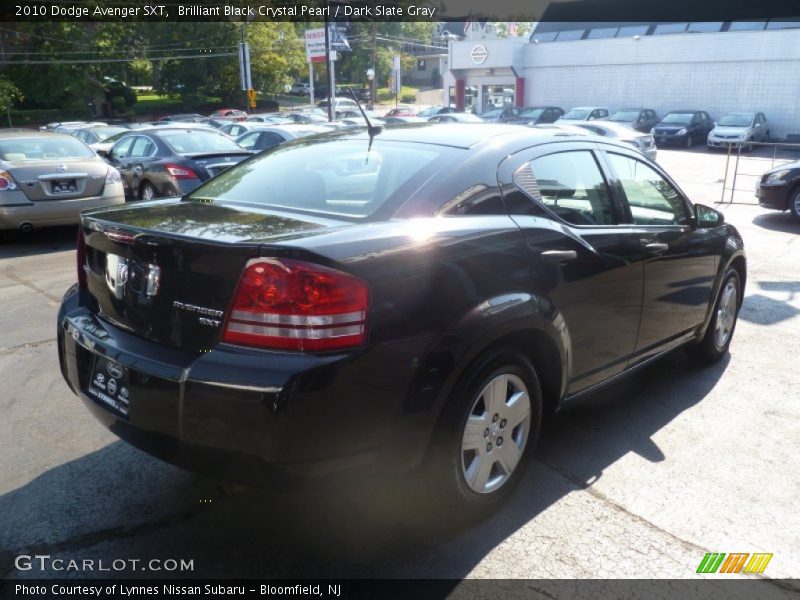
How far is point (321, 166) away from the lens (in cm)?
356

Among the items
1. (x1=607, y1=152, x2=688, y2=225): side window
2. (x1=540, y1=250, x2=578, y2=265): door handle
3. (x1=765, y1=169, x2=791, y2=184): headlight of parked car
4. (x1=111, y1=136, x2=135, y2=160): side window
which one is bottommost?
(x1=765, y1=169, x2=791, y2=184): headlight of parked car

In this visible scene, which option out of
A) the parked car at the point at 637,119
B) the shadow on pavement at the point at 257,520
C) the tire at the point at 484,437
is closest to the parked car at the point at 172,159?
the shadow on pavement at the point at 257,520

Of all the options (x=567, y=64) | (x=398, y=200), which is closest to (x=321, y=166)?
(x=398, y=200)

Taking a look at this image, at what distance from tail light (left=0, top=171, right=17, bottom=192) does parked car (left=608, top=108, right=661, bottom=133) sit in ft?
89.5

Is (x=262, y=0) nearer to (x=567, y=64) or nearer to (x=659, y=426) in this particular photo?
(x=567, y=64)

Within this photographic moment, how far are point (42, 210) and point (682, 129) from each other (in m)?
27.6

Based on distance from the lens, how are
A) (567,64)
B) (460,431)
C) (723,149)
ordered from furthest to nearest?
(567,64)
(723,149)
(460,431)

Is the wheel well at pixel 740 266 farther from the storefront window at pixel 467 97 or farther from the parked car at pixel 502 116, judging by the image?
the storefront window at pixel 467 97

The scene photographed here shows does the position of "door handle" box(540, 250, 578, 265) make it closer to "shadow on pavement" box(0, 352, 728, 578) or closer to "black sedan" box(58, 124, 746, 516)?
"black sedan" box(58, 124, 746, 516)

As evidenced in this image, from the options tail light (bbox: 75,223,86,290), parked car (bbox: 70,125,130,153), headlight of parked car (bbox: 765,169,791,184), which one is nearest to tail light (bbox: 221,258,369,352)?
tail light (bbox: 75,223,86,290)

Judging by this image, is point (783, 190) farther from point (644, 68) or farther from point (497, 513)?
point (644, 68)

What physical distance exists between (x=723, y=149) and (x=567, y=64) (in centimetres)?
1533

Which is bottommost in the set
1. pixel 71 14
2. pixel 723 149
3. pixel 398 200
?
pixel 723 149

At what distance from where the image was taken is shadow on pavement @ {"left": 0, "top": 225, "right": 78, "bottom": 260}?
907cm
